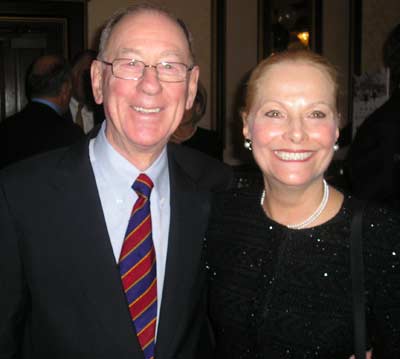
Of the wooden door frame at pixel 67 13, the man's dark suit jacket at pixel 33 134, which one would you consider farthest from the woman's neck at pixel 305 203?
the wooden door frame at pixel 67 13

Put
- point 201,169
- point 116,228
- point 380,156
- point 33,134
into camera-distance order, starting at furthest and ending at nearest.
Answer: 1. point 33,134
2. point 380,156
3. point 201,169
4. point 116,228

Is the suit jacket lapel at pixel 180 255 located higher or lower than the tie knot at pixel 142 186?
lower

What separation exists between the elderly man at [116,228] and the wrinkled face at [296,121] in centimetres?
29

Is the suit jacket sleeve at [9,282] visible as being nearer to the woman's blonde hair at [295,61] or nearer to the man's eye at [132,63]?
the man's eye at [132,63]

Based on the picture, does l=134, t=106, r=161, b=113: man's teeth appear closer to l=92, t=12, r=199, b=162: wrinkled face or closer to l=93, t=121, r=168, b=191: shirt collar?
l=92, t=12, r=199, b=162: wrinkled face

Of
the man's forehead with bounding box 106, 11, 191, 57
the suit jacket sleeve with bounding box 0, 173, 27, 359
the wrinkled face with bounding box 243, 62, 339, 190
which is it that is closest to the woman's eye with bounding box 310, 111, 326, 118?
the wrinkled face with bounding box 243, 62, 339, 190

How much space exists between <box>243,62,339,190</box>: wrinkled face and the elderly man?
29 centimetres

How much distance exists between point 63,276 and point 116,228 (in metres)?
0.21

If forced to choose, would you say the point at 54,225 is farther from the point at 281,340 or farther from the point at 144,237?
the point at 281,340

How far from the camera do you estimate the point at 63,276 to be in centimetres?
143

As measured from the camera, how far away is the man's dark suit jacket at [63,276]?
4.63 ft

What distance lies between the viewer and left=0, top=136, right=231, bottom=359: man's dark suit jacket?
141cm

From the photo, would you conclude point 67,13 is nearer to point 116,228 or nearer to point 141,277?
point 116,228

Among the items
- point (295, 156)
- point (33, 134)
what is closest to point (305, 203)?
point (295, 156)
